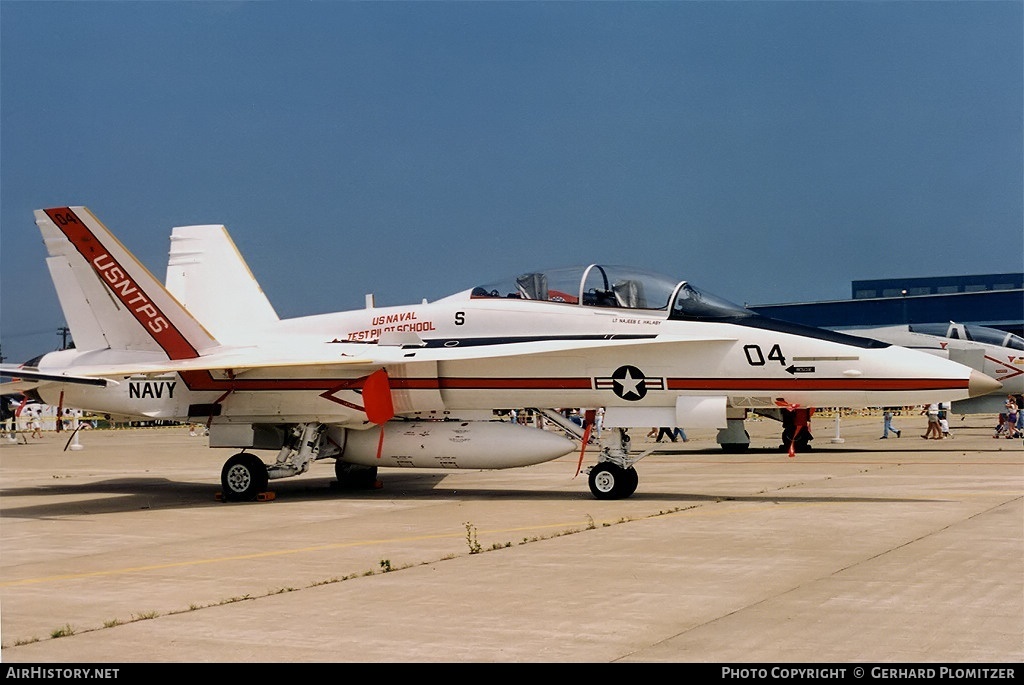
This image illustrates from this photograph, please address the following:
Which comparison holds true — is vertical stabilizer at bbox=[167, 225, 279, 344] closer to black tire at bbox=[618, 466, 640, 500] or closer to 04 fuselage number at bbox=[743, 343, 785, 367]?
black tire at bbox=[618, 466, 640, 500]

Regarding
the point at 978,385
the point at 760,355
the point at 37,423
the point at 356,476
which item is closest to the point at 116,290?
the point at 356,476

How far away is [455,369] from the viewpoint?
48.0 ft

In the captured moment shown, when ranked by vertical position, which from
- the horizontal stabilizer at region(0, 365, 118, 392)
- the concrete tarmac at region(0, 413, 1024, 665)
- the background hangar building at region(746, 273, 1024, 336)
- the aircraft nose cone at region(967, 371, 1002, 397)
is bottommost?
the concrete tarmac at region(0, 413, 1024, 665)

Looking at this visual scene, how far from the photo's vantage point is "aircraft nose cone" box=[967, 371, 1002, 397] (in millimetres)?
12562

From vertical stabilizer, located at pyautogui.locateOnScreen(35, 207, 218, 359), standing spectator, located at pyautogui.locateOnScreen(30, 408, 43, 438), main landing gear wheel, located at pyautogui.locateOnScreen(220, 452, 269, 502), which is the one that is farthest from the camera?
standing spectator, located at pyautogui.locateOnScreen(30, 408, 43, 438)

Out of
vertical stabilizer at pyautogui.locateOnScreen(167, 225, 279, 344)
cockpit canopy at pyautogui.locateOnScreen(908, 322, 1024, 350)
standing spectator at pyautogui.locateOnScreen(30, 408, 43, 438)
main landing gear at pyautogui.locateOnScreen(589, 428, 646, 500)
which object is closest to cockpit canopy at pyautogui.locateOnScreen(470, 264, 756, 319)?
main landing gear at pyautogui.locateOnScreen(589, 428, 646, 500)

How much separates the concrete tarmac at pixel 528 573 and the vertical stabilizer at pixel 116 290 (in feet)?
7.64

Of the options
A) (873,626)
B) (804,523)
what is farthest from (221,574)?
(804,523)

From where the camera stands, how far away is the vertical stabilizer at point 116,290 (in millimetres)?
15602

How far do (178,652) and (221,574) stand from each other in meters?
2.95

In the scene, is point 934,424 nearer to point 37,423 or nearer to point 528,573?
point 528,573

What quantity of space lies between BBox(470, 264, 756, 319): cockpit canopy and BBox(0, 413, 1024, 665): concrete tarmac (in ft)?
7.98

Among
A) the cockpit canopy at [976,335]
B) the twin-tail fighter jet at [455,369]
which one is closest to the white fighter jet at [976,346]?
the cockpit canopy at [976,335]
